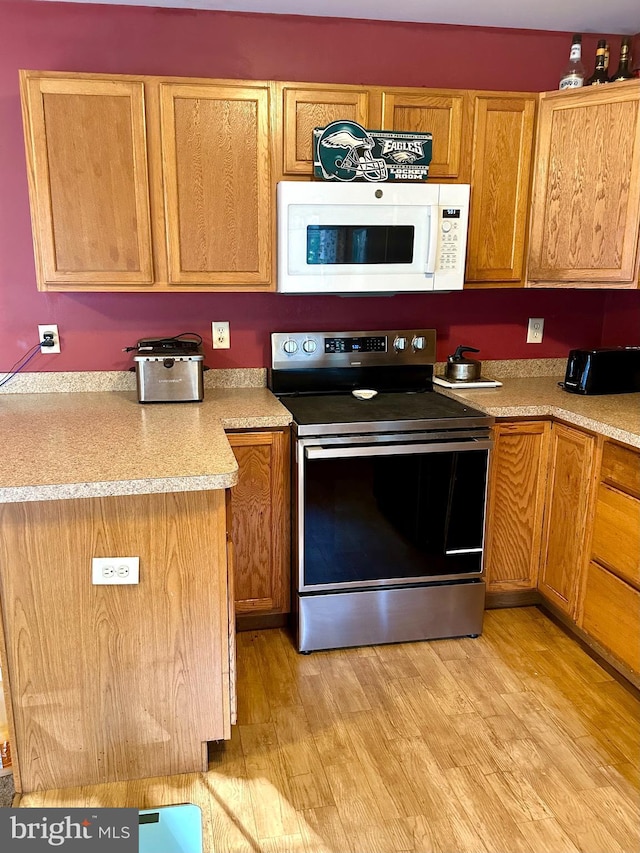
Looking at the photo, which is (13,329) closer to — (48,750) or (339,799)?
(48,750)

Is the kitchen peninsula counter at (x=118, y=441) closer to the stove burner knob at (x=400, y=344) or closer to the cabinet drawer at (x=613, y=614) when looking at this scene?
the stove burner knob at (x=400, y=344)

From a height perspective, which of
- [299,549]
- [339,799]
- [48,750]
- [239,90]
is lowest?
[339,799]

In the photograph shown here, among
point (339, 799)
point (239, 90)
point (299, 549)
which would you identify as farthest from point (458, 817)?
point (239, 90)

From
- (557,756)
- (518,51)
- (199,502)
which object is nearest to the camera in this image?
(199,502)

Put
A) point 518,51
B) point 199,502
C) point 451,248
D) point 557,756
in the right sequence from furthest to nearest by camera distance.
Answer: point 518,51, point 451,248, point 557,756, point 199,502

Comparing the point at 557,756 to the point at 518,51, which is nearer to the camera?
the point at 557,756

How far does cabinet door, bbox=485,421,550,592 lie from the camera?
8.36ft

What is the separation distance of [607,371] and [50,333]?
7.32ft

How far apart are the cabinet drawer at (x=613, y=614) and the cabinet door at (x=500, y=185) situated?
123 centimetres

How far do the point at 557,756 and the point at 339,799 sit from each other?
2.20 ft

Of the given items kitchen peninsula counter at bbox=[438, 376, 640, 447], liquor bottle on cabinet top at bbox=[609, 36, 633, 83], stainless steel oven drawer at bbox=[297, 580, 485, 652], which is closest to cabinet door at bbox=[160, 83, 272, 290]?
kitchen peninsula counter at bbox=[438, 376, 640, 447]

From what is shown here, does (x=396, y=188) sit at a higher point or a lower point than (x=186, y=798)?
higher

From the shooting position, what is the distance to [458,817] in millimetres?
1732

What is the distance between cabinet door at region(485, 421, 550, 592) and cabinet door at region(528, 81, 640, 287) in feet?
2.18
